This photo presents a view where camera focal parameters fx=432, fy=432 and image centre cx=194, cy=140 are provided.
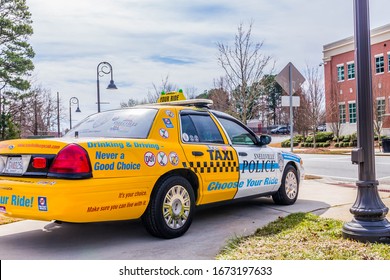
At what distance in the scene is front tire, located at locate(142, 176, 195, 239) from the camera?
471 centimetres

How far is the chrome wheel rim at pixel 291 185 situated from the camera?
7037mm

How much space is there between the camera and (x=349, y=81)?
127 ft

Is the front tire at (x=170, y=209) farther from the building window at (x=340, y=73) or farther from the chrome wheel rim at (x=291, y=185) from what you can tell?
the building window at (x=340, y=73)

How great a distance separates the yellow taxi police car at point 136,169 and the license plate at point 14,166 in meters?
0.01

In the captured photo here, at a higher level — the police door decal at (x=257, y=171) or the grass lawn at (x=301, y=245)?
the police door decal at (x=257, y=171)

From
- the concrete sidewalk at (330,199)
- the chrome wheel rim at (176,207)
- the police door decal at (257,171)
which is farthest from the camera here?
the concrete sidewalk at (330,199)

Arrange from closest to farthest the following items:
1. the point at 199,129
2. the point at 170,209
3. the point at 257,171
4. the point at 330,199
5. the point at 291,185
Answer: the point at 170,209 → the point at 199,129 → the point at 257,171 → the point at 291,185 → the point at 330,199

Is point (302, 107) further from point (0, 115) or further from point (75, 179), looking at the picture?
point (75, 179)

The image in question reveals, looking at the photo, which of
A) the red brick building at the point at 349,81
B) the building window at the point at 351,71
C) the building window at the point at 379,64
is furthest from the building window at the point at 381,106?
the building window at the point at 351,71

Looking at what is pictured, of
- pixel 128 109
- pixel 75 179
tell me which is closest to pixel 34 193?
pixel 75 179

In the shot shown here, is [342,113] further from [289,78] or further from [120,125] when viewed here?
[120,125]

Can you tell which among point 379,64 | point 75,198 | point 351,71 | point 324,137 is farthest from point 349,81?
point 75,198

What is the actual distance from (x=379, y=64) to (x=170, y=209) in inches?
1409

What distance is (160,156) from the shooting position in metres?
4.80
